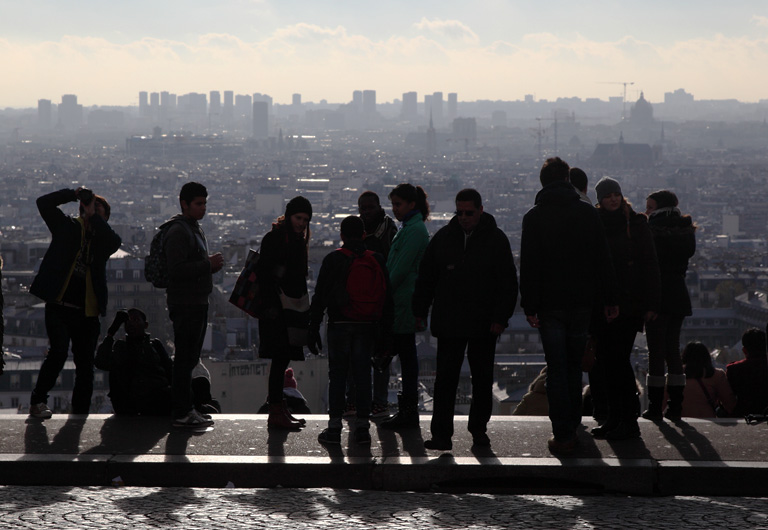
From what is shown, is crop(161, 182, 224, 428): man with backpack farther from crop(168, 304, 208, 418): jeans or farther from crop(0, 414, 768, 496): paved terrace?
crop(0, 414, 768, 496): paved terrace

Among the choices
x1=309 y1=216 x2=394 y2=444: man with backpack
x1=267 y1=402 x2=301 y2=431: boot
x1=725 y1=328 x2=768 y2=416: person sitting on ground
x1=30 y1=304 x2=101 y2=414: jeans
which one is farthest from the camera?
x1=725 y1=328 x2=768 y2=416: person sitting on ground

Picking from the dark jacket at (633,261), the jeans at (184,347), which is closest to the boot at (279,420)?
the jeans at (184,347)

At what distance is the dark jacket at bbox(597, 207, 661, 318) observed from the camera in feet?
21.8

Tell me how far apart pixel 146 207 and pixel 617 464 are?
16339cm

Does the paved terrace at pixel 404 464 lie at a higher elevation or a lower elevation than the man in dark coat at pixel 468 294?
lower

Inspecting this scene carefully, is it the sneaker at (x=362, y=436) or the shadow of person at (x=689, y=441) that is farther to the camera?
the sneaker at (x=362, y=436)

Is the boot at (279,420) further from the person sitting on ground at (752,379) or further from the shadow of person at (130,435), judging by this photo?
the person sitting on ground at (752,379)

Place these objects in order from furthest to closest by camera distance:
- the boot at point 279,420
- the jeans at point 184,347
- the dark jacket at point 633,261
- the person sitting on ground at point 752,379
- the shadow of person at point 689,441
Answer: the person sitting on ground at point 752,379, the jeans at point 184,347, the boot at point 279,420, the dark jacket at point 633,261, the shadow of person at point 689,441

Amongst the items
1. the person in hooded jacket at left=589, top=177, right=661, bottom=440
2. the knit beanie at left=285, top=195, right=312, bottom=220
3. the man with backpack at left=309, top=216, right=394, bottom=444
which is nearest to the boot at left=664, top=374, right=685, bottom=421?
the person in hooded jacket at left=589, top=177, right=661, bottom=440

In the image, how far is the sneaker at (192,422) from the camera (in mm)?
6844

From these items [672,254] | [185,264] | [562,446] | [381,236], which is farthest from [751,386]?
[185,264]

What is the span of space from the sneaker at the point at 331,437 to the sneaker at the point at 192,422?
28.5 inches

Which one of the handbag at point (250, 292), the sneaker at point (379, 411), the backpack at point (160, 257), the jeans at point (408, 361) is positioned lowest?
A: the sneaker at point (379, 411)

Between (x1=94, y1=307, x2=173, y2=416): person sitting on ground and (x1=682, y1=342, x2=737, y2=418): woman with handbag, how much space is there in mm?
2934
